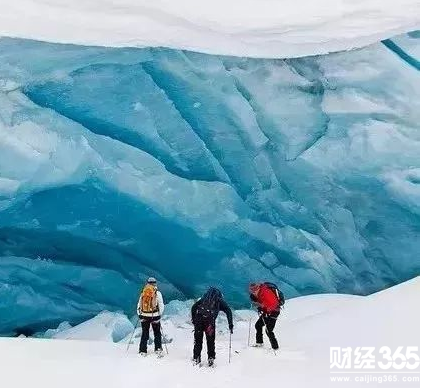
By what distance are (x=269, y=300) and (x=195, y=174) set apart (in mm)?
1521

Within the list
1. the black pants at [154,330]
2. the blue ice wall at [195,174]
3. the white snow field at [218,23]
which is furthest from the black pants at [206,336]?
the white snow field at [218,23]

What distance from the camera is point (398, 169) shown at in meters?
5.63

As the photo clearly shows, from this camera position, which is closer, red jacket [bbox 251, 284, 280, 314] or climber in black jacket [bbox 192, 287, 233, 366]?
climber in black jacket [bbox 192, 287, 233, 366]

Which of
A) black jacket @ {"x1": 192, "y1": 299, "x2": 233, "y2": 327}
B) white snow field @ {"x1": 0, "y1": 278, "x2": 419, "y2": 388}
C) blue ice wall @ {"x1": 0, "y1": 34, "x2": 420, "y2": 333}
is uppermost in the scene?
blue ice wall @ {"x1": 0, "y1": 34, "x2": 420, "y2": 333}

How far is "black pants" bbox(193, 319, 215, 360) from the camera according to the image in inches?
184

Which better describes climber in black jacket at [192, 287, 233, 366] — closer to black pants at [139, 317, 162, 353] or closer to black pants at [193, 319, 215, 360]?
black pants at [193, 319, 215, 360]

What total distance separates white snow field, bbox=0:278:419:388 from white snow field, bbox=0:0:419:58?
2.40m

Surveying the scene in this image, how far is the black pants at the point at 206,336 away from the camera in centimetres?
467

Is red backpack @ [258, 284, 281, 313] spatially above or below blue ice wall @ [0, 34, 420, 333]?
below

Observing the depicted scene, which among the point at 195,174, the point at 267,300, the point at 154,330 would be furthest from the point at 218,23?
the point at 154,330

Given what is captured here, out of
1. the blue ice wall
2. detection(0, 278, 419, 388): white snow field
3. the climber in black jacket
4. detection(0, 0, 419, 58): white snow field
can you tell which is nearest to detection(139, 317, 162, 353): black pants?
detection(0, 278, 419, 388): white snow field

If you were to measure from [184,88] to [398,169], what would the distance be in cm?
217

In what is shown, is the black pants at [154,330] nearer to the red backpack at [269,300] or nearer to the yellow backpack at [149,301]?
the yellow backpack at [149,301]

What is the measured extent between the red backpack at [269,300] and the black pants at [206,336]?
0.54 m
